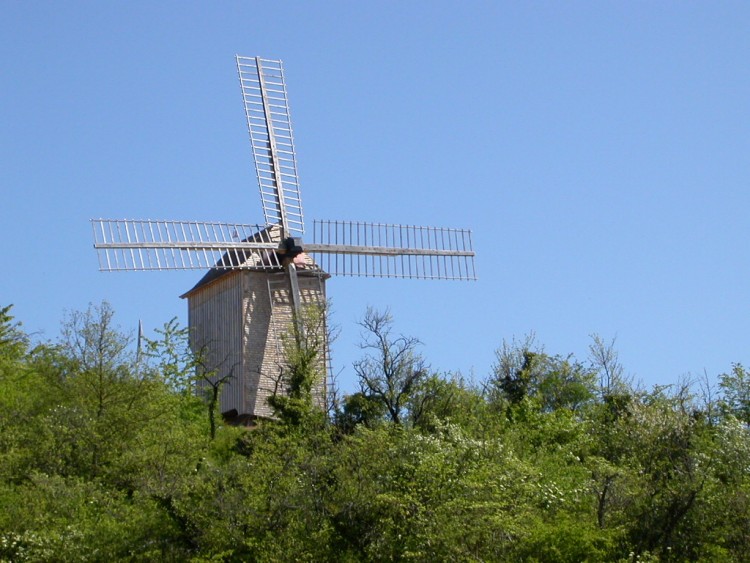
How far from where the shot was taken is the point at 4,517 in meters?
35.2

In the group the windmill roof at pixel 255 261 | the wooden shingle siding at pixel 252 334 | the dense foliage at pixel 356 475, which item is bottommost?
the dense foliage at pixel 356 475

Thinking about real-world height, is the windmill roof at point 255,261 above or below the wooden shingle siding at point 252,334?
above

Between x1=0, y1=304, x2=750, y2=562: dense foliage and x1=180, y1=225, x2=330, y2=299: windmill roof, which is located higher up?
x1=180, y1=225, x2=330, y2=299: windmill roof

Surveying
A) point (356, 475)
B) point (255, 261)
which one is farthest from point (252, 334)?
point (356, 475)

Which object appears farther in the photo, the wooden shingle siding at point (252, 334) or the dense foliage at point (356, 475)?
the wooden shingle siding at point (252, 334)

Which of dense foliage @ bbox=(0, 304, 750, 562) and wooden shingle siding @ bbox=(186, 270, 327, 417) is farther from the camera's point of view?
wooden shingle siding @ bbox=(186, 270, 327, 417)

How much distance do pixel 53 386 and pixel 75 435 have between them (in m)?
4.45

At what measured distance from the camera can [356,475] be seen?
112 feet

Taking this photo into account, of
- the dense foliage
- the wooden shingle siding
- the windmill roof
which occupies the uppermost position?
the windmill roof

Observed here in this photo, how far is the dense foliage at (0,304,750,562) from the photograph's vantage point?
109ft

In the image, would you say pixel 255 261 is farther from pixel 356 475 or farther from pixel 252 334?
pixel 356 475

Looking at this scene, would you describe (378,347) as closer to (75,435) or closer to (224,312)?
(224,312)

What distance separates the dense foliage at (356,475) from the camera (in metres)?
33.3

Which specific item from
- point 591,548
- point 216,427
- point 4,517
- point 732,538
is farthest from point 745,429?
point 4,517
